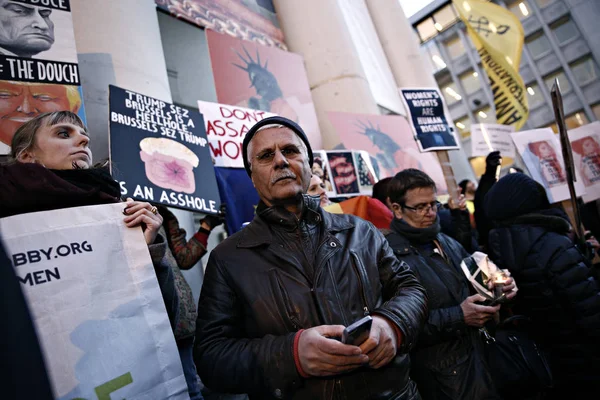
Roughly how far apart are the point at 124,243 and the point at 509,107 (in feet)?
18.6

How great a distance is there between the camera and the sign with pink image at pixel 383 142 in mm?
4898

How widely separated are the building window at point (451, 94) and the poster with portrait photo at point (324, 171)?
970 inches

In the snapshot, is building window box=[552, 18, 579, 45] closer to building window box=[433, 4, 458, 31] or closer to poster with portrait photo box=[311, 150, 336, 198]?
building window box=[433, 4, 458, 31]

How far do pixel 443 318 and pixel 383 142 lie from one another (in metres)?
4.03

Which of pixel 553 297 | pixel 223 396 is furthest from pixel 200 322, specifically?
pixel 553 297

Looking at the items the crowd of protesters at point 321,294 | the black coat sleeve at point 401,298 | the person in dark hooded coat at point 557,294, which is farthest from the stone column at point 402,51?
the black coat sleeve at point 401,298

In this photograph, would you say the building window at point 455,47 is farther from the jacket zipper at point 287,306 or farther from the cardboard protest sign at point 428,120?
the jacket zipper at point 287,306

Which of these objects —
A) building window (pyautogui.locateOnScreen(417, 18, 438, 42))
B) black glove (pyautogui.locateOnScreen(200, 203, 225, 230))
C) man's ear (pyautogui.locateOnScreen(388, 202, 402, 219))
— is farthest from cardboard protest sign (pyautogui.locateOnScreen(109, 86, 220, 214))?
building window (pyautogui.locateOnScreen(417, 18, 438, 42))

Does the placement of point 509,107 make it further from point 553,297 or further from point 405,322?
point 405,322

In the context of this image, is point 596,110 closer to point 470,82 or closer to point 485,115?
point 485,115

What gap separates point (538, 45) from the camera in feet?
73.0

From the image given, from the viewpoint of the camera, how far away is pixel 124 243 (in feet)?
3.92

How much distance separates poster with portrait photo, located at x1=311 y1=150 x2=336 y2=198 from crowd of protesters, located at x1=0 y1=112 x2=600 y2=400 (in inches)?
67.3

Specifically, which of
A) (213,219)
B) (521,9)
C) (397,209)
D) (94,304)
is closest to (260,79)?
(213,219)
